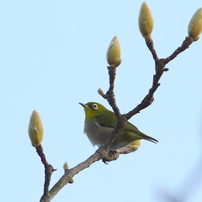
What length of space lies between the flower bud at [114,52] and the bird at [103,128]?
129 inches

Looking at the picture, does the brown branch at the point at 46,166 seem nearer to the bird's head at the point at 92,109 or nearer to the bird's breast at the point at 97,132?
the bird's breast at the point at 97,132

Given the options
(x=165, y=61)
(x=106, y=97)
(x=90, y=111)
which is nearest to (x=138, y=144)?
(x=106, y=97)

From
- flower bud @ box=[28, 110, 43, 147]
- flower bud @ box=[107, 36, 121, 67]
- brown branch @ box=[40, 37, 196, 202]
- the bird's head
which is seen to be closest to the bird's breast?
the bird's head

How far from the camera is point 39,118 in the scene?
11.3 feet

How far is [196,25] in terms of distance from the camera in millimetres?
3590

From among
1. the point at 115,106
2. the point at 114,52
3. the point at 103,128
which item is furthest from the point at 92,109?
the point at 114,52

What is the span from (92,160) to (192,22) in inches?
57.6

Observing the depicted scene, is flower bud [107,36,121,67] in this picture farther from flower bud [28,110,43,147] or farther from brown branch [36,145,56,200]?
brown branch [36,145,56,200]

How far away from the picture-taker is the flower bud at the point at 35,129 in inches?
136

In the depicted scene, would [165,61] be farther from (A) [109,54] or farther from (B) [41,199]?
(B) [41,199]

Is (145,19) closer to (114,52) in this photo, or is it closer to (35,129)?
(114,52)

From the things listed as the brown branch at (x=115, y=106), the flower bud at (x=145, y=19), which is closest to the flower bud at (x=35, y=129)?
the brown branch at (x=115, y=106)

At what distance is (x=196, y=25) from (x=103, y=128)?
6.03 m

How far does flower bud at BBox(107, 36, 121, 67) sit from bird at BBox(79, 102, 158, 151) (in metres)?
3.29
